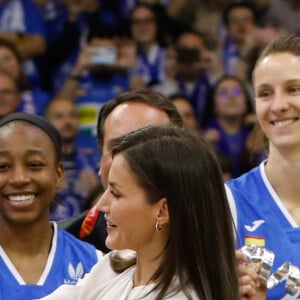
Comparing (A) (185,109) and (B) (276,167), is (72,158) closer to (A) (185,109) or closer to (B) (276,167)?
(A) (185,109)

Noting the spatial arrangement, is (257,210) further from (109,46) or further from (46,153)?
(109,46)

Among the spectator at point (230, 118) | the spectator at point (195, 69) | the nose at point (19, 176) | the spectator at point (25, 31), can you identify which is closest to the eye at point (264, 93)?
the nose at point (19, 176)

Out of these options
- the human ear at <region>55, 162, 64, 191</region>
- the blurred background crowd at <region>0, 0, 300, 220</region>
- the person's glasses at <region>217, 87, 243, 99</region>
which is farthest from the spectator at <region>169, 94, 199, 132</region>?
the human ear at <region>55, 162, 64, 191</region>

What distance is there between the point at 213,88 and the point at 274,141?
363 centimetres

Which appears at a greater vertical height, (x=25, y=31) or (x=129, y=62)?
(x=25, y=31)

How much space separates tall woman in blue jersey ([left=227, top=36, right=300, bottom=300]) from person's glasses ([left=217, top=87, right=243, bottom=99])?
3321 millimetres

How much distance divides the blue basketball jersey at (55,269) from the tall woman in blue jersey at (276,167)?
0.56m

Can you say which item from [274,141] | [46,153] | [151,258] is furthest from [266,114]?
[151,258]

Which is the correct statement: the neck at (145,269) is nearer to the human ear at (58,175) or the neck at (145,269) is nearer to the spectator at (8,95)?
the human ear at (58,175)

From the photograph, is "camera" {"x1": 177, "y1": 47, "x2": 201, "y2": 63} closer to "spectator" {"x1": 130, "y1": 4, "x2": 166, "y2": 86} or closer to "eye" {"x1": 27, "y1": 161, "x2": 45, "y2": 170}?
"spectator" {"x1": 130, "y1": 4, "x2": 166, "y2": 86}

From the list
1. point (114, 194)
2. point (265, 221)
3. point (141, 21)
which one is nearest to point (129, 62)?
point (141, 21)

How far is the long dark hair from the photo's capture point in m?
2.45

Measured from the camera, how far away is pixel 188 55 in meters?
7.46

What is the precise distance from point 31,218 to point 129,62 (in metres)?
3.97
